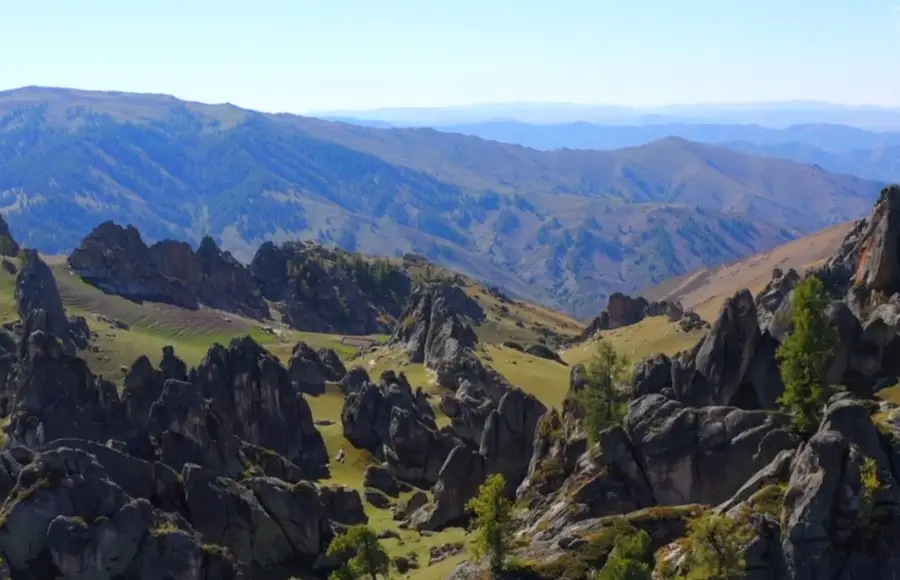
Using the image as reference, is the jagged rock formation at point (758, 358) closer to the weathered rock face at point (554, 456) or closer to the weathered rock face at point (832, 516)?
the weathered rock face at point (554, 456)

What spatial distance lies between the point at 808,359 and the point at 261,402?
79.1m

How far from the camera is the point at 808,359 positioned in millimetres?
74438

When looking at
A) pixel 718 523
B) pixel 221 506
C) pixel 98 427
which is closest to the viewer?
pixel 718 523

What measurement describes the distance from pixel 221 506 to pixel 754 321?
175ft

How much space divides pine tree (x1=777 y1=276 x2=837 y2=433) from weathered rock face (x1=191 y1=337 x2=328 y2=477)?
6882 cm

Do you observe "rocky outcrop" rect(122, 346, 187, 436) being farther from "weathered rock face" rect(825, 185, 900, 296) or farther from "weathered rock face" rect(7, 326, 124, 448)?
"weathered rock face" rect(825, 185, 900, 296)

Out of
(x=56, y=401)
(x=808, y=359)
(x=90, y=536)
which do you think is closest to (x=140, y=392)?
(x=56, y=401)

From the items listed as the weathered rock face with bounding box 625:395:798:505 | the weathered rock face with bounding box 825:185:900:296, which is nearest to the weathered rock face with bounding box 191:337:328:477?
the weathered rock face with bounding box 625:395:798:505

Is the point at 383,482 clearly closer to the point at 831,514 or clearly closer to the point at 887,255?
the point at 887,255

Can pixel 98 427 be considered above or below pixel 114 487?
below

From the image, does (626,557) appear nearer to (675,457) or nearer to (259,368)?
(675,457)

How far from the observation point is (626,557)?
58.8m

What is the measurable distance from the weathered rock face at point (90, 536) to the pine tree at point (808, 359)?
47028 mm

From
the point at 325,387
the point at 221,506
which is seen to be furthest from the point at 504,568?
the point at 325,387
